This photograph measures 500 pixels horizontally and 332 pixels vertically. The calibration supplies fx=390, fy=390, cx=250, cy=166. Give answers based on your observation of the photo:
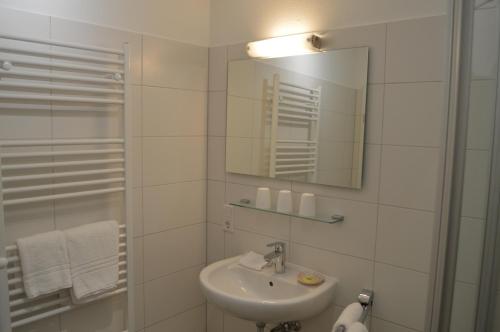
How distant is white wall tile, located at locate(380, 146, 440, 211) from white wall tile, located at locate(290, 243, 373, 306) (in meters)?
0.32

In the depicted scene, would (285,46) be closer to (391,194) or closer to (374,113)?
(374,113)

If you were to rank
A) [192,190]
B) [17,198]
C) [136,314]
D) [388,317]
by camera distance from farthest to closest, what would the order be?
[192,190] → [136,314] → [388,317] → [17,198]

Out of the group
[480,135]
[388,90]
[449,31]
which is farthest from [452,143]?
[388,90]

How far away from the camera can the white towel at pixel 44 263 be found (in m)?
1.51

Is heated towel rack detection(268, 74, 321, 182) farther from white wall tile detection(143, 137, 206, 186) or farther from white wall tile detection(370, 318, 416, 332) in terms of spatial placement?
white wall tile detection(370, 318, 416, 332)

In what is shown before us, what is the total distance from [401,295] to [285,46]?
1220 millimetres

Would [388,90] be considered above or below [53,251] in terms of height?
above

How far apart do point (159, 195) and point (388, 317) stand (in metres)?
1.25

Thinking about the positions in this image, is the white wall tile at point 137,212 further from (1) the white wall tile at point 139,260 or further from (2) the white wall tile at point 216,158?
(2) the white wall tile at point 216,158

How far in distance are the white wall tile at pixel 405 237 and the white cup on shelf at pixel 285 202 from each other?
1.39ft

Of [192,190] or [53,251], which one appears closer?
[53,251]

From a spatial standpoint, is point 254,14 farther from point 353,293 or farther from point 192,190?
point 353,293

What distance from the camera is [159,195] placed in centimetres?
207

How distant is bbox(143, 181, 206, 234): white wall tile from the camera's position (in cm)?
204
